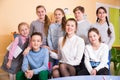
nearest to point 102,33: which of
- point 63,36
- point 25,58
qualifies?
point 63,36

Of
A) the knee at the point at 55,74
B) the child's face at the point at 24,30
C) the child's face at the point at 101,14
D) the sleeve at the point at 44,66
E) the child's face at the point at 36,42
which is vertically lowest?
the knee at the point at 55,74

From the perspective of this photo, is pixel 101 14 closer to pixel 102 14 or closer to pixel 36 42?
pixel 102 14

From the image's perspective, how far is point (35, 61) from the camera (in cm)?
261

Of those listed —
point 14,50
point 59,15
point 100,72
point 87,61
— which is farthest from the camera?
point 59,15

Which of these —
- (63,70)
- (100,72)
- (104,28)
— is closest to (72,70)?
(63,70)

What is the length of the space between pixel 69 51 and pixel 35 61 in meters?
0.43

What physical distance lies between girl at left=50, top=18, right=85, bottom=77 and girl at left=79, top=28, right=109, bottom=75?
0.09m

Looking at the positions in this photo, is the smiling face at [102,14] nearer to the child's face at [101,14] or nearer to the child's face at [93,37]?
the child's face at [101,14]

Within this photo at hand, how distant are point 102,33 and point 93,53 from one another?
455 mm

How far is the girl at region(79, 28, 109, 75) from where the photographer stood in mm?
2545

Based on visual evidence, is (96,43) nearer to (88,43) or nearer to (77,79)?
(88,43)

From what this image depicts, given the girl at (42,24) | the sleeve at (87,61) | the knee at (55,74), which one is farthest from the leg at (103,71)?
the girl at (42,24)

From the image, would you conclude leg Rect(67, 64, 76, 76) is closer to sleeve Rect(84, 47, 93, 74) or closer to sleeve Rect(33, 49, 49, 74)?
sleeve Rect(84, 47, 93, 74)

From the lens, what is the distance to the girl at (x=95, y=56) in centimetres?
254
